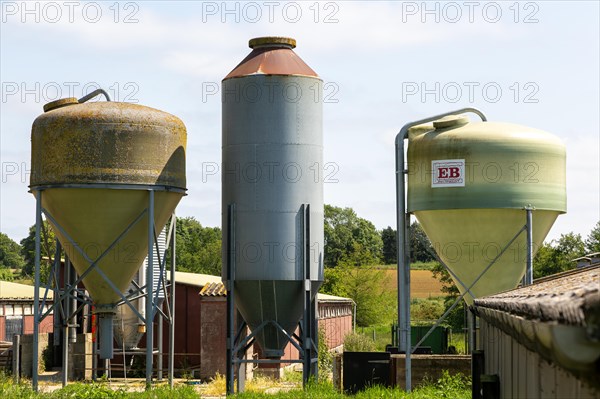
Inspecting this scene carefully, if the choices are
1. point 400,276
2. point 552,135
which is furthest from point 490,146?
point 400,276

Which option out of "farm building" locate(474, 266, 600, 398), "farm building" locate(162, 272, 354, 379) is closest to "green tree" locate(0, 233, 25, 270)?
"farm building" locate(162, 272, 354, 379)

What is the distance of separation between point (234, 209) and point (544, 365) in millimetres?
15853

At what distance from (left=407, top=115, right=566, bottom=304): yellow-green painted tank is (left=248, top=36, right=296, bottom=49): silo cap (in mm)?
4041

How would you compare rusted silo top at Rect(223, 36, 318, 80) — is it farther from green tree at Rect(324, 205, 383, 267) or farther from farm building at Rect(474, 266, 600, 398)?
green tree at Rect(324, 205, 383, 267)

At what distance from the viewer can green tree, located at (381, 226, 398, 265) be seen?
129 m

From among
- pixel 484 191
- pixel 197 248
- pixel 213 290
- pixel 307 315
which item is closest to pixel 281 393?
pixel 307 315

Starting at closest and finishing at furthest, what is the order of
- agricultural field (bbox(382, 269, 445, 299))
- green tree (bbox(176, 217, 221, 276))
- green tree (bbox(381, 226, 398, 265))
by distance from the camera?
green tree (bbox(176, 217, 221, 276)) < agricultural field (bbox(382, 269, 445, 299)) < green tree (bbox(381, 226, 398, 265))

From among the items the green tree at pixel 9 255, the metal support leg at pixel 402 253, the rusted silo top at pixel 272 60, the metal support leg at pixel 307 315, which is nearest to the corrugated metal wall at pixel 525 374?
the metal support leg at pixel 307 315

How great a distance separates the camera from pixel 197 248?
311ft

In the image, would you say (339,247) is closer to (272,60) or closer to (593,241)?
(593,241)

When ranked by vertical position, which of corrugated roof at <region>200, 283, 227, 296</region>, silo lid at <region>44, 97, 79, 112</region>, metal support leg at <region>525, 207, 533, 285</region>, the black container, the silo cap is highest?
the silo cap

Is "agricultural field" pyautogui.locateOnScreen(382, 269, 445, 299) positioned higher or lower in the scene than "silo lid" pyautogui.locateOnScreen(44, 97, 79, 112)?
lower

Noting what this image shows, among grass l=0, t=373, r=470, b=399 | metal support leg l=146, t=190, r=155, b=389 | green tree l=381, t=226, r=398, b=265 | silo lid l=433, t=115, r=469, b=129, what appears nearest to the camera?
grass l=0, t=373, r=470, b=399

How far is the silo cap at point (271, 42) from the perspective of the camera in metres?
23.3
